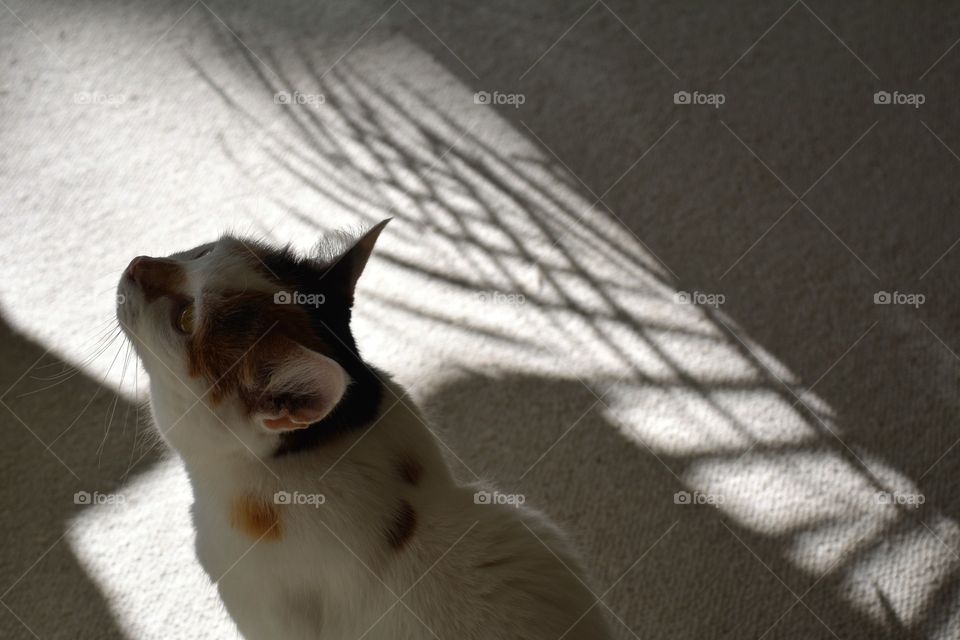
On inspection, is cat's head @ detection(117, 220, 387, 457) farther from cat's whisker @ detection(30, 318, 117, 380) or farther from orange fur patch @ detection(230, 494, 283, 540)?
cat's whisker @ detection(30, 318, 117, 380)

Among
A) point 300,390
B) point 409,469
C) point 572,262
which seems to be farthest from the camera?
point 572,262

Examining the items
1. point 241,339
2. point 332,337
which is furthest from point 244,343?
point 332,337

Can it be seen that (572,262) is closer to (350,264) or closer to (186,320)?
(350,264)

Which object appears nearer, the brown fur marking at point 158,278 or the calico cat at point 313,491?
the calico cat at point 313,491

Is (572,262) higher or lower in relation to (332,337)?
lower

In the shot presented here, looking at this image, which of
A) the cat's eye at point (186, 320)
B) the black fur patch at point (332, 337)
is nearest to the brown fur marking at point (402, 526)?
the black fur patch at point (332, 337)

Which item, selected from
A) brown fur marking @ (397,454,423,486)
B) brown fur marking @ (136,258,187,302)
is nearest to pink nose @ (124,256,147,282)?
brown fur marking @ (136,258,187,302)

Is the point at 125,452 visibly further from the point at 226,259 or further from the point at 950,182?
the point at 950,182

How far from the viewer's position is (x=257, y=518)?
1029 mm

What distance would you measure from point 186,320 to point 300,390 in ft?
0.80

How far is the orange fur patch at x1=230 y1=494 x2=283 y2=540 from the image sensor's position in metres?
1.02

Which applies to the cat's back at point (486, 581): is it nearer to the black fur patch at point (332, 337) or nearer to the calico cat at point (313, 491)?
the calico cat at point (313, 491)

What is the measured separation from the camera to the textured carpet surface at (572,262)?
153cm

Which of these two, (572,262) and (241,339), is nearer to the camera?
(241,339)
